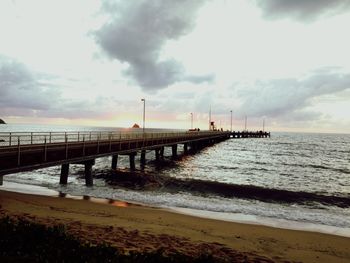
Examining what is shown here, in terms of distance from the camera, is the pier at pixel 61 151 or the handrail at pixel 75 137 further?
the handrail at pixel 75 137

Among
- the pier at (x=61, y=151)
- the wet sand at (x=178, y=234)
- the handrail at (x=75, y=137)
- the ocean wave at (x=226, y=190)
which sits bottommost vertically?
the ocean wave at (x=226, y=190)

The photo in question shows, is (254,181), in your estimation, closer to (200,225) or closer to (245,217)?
(245,217)

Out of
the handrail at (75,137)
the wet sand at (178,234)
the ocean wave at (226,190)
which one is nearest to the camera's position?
the wet sand at (178,234)

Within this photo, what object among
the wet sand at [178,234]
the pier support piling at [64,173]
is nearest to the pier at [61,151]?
the pier support piling at [64,173]

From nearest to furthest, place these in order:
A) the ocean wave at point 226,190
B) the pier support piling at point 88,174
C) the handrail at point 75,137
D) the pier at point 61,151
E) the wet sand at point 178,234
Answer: the wet sand at point 178,234, the pier at point 61,151, the handrail at point 75,137, the ocean wave at point 226,190, the pier support piling at point 88,174

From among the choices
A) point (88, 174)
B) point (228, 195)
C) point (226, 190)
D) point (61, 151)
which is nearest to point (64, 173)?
point (88, 174)

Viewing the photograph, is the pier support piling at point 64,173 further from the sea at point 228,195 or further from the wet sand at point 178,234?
the wet sand at point 178,234

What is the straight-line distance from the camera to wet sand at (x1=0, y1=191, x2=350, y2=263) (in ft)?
35.4

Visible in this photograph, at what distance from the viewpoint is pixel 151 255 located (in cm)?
796

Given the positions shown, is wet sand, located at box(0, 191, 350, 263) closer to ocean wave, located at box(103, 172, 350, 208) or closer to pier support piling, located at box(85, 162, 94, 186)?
pier support piling, located at box(85, 162, 94, 186)

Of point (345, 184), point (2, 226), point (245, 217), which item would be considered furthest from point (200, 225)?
point (345, 184)

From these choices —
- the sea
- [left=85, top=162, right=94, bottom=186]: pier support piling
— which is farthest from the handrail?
the sea

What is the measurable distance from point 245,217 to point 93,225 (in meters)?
8.36

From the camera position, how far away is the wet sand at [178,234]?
10.8 metres
